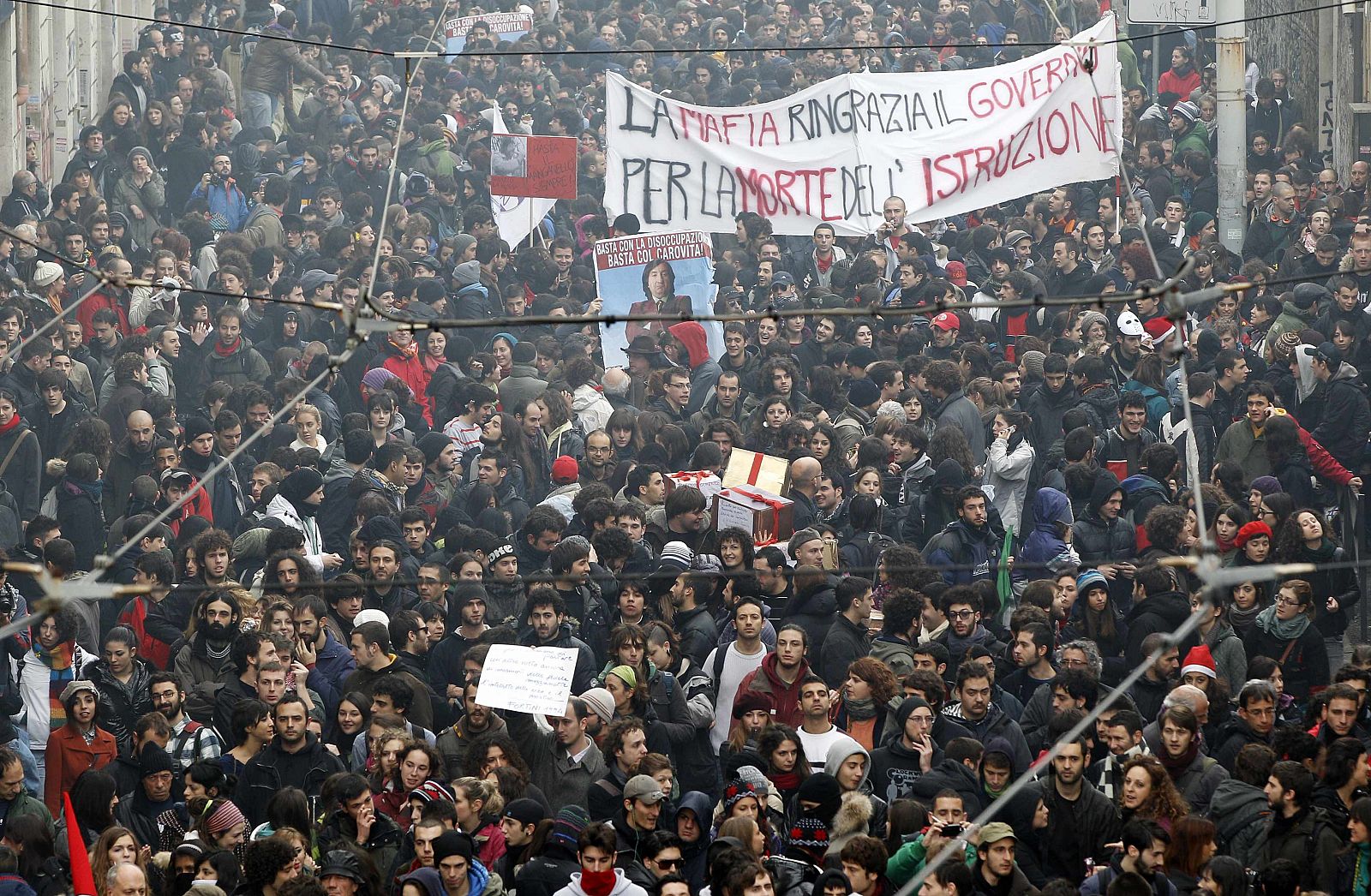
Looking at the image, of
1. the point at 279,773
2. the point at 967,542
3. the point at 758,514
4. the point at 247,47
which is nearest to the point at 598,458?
the point at 758,514

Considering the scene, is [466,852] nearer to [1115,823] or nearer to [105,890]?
[105,890]

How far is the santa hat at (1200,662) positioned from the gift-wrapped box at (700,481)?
127 inches

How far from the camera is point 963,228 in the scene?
19797 mm

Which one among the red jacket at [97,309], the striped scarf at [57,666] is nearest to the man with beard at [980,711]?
the striped scarf at [57,666]

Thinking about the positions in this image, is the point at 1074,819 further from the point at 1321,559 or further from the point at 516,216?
the point at 516,216

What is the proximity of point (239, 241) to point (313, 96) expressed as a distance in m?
6.23

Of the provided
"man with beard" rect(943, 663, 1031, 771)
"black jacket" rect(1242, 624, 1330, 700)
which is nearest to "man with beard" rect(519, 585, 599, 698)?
"man with beard" rect(943, 663, 1031, 771)

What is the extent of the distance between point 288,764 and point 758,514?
3428 mm

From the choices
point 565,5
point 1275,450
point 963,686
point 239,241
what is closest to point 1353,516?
point 1275,450

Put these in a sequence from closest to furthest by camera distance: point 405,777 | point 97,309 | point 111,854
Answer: point 111,854, point 405,777, point 97,309

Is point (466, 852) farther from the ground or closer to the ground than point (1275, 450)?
closer to the ground

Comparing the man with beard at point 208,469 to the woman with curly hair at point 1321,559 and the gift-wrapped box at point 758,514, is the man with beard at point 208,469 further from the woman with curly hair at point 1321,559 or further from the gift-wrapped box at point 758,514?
the woman with curly hair at point 1321,559

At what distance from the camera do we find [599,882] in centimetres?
820

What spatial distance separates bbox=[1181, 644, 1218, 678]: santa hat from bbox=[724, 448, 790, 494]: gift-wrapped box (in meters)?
3.11
